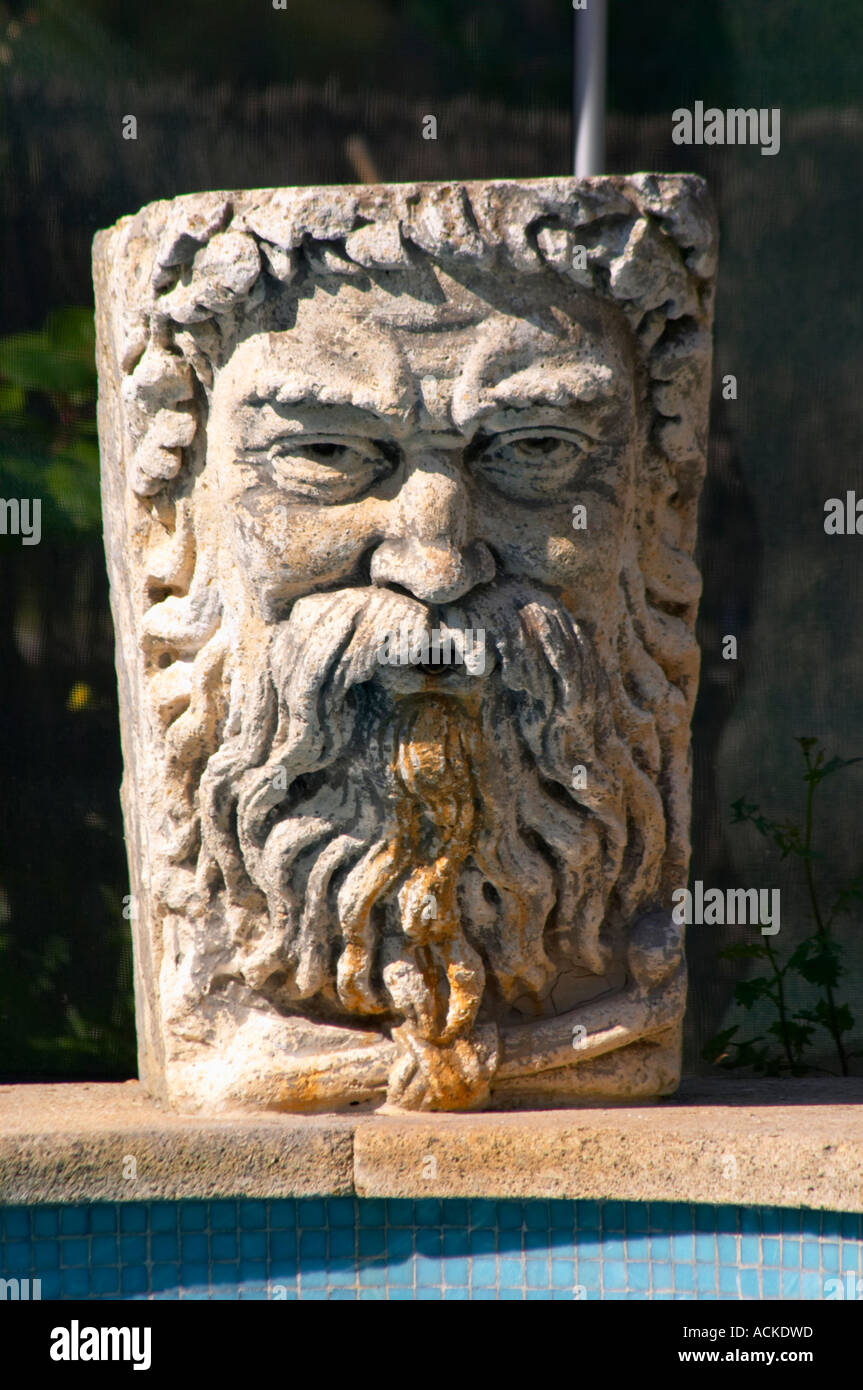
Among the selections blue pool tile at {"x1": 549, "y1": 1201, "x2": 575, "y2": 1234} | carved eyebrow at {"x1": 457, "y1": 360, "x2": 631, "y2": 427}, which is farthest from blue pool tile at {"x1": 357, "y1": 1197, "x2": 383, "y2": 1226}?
carved eyebrow at {"x1": 457, "y1": 360, "x2": 631, "y2": 427}

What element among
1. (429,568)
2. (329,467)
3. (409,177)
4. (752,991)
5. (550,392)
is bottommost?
(752,991)

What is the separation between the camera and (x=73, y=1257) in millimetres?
2814

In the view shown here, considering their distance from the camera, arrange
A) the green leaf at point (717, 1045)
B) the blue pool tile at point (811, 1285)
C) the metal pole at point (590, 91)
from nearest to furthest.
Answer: the blue pool tile at point (811, 1285) < the metal pole at point (590, 91) < the green leaf at point (717, 1045)

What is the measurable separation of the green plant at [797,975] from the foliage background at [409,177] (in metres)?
0.05

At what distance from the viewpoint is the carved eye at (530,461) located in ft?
9.42

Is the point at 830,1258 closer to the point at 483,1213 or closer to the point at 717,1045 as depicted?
the point at 483,1213

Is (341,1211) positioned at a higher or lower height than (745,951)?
lower

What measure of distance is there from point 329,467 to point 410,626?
0.91 ft

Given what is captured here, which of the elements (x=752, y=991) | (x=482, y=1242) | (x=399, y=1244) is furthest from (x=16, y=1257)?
(x=752, y=991)

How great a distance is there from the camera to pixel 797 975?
4.61 metres

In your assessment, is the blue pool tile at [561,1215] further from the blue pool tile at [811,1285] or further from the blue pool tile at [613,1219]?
the blue pool tile at [811,1285]

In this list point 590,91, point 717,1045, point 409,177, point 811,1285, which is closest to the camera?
point 811,1285

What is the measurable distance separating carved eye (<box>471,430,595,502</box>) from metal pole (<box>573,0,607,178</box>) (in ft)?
4.47

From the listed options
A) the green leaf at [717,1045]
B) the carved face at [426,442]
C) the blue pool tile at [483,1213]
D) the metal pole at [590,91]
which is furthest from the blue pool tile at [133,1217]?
the metal pole at [590,91]
